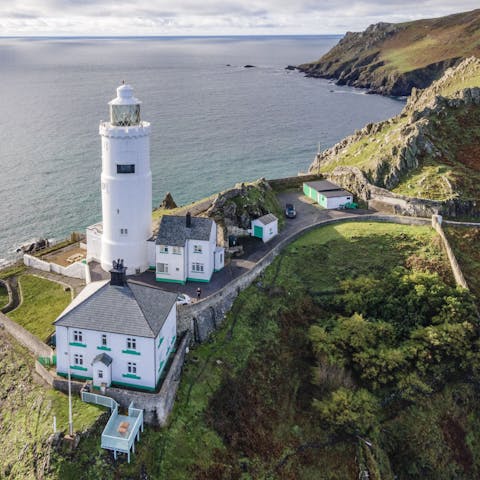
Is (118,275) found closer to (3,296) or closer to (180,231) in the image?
(180,231)

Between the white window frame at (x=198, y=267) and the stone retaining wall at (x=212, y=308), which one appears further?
the white window frame at (x=198, y=267)

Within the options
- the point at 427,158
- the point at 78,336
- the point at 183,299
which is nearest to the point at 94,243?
the point at 183,299

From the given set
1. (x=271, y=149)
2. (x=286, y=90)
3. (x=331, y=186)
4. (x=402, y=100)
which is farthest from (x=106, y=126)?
(x=286, y=90)

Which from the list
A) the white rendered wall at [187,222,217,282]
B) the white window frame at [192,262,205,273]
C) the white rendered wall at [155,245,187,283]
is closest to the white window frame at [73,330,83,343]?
the white rendered wall at [155,245,187,283]

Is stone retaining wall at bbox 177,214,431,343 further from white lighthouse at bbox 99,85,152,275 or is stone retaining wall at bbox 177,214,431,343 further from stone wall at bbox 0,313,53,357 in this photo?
stone wall at bbox 0,313,53,357

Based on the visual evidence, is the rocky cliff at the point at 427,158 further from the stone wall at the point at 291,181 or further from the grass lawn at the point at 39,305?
the grass lawn at the point at 39,305

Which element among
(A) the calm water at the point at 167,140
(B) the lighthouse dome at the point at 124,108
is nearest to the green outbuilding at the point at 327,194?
(A) the calm water at the point at 167,140
